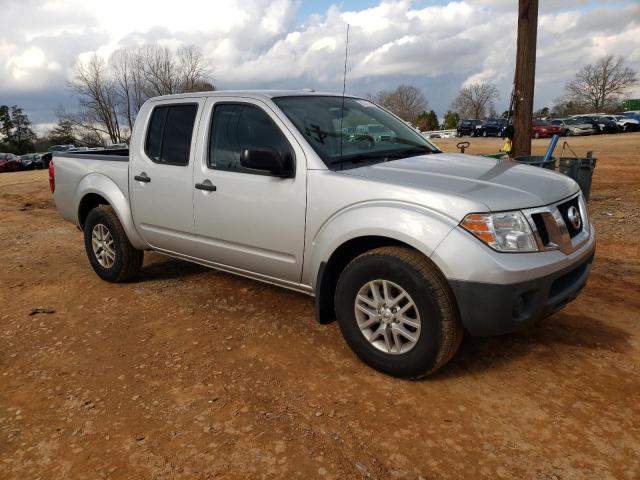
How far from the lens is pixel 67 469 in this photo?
8.12ft

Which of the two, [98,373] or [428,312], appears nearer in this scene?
[428,312]

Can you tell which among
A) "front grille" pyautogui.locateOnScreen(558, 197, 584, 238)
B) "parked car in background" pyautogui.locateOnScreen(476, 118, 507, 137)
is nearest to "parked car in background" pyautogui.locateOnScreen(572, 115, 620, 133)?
"parked car in background" pyautogui.locateOnScreen(476, 118, 507, 137)

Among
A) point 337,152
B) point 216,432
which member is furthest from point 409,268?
point 216,432

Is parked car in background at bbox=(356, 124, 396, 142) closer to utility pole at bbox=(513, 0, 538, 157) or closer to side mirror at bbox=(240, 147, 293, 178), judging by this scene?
side mirror at bbox=(240, 147, 293, 178)

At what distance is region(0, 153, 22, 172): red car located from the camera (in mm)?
35844

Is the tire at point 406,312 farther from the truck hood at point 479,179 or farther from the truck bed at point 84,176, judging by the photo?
the truck bed at point 84,176

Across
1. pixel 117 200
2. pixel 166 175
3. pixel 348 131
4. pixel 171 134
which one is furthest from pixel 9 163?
pixel 348 131

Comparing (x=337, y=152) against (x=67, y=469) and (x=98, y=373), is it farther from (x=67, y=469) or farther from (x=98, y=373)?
(x=67, y=469)

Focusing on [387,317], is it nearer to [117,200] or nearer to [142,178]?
[142,178]

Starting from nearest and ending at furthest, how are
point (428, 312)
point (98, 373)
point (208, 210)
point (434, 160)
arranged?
point (428, 312) → point (98, 373) → point (434, 160) → point (208, 210)

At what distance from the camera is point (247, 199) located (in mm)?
3775

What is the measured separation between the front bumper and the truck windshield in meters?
1.26

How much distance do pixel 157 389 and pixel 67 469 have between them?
30.1 inches

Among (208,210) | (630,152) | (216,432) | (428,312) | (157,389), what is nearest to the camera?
(216,432)
